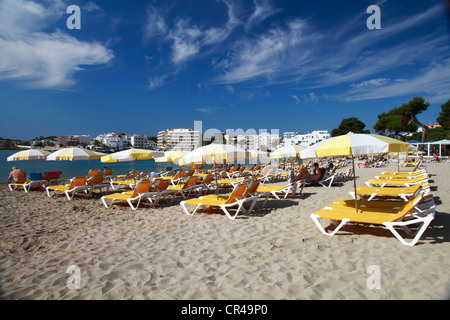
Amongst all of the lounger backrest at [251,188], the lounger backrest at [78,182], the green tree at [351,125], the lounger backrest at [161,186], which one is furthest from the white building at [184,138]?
the lounger backrest at [251,188]

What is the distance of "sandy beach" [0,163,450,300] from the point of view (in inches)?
106

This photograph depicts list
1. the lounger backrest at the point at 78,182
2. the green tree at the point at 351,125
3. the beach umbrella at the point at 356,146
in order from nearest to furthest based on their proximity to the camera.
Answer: the beach umbrella at the point at 356,146, the lounger backrest at the point at 78,182, the green tree at the point at 351,125

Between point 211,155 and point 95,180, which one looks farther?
point 95,180

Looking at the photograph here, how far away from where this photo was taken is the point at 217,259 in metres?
3.57

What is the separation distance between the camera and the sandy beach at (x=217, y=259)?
270 centimetres

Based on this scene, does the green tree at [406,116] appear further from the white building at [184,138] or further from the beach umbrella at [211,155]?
the white building at [184,138]

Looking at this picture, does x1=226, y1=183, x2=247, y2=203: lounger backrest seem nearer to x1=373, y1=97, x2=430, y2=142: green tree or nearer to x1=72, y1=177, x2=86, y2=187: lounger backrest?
x1=72, y1=177, x2=86, y2=187: lounger backrest

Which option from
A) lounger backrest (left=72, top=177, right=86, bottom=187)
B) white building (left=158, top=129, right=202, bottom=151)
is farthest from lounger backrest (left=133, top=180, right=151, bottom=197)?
white building (left=158, top=129, right=202, bottom=151)

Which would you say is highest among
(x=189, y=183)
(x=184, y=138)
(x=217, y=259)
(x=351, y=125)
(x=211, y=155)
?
(x=184, y=138)

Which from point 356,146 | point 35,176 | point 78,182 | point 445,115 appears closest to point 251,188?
point 356,146

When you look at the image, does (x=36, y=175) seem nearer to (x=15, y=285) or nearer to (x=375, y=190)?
(x=15, y=285)

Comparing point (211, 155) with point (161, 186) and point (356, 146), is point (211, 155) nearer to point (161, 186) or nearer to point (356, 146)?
point (161, 186)

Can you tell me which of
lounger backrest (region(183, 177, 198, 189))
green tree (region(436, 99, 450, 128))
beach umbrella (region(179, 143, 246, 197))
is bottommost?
lounger backrest (region(183, 177, 198, 189))
